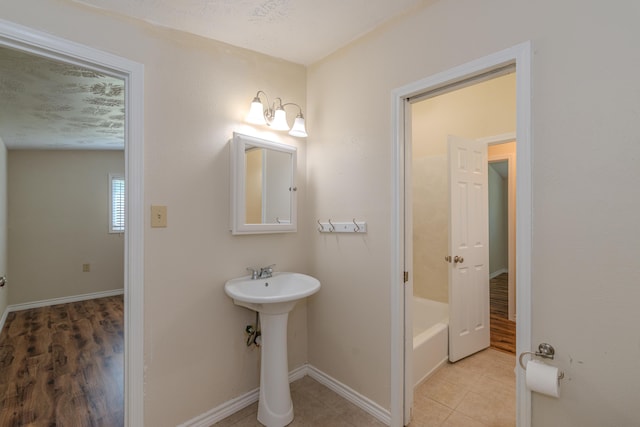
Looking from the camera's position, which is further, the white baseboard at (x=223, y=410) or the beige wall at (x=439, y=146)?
the beige wall at (x=439, y=146)

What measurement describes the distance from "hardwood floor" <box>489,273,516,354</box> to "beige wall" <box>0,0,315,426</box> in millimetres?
2379

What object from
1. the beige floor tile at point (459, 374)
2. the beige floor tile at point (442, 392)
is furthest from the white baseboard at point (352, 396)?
the beige floor tile at point (459, 374)

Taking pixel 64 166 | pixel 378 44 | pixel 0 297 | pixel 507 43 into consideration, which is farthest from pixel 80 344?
pixel 507 43

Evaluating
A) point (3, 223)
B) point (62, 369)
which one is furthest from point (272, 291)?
point (3, 223)

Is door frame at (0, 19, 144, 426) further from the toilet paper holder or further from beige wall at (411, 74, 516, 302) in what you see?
beige wall at (411, 74, 516, 302)

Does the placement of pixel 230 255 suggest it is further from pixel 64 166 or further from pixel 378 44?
pixel 64 166

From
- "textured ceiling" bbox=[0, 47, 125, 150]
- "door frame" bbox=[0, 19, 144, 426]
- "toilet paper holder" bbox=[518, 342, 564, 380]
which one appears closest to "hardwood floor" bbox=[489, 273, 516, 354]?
"toilet paper holder" bbox=[518, 342, 564, 380]

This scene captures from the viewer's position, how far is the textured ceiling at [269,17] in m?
1.51

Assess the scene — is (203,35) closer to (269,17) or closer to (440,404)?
(269,17)

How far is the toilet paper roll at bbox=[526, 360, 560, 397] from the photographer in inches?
42.2

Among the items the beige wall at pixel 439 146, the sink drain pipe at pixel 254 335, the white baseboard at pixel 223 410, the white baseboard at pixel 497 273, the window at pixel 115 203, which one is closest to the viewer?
the white baseboard at pixel 223 410

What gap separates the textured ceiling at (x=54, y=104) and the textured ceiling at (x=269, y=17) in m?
0.48

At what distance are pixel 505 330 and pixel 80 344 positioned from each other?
456cm

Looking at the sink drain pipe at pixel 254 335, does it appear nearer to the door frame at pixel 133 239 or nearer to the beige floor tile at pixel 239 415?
the beige floor tile at pixel 239 415
